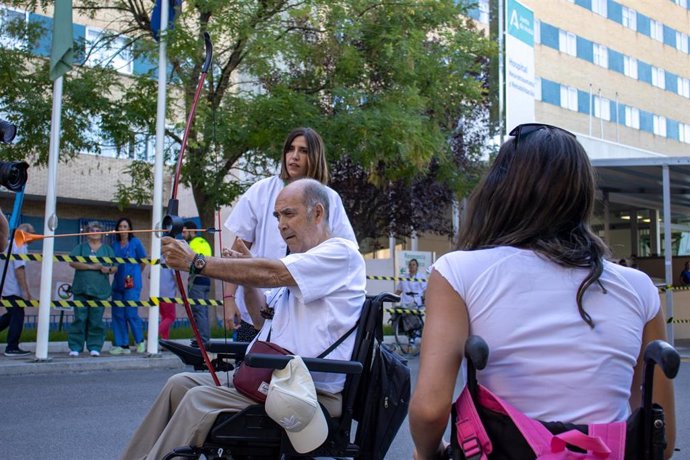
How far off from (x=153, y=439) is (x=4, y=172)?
120 cm

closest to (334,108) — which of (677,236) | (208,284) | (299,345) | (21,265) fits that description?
(208,284)

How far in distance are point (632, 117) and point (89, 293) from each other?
4345cm

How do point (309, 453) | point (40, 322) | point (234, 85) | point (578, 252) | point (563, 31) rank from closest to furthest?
1. point (578, 252)
2. point (309, 453)
3. point (40, 322)
4. point (234, 85)
5. point (563, 31)

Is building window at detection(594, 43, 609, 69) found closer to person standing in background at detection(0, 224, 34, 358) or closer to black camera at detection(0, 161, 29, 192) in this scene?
person standing in background at detection(0, 224, 34, 358)

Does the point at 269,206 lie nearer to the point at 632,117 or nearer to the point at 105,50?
the point at 105,50

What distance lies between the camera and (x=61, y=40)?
1232cm

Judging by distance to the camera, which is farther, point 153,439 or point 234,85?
point 234,85

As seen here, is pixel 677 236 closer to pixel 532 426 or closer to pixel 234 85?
pixel 234 85

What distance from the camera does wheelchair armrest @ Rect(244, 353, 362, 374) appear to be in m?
3.39

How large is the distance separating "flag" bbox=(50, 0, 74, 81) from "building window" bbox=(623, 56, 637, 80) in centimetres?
4330

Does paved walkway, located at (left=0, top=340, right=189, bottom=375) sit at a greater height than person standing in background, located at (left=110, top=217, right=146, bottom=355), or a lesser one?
lesser

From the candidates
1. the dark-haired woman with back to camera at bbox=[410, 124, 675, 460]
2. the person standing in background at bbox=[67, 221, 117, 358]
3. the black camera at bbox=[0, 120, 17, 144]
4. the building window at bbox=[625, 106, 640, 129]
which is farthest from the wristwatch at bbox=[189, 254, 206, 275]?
the building window at bbox=[625, 106, 640, 129]

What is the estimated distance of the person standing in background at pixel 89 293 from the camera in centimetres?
1242

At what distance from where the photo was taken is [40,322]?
11.8m
